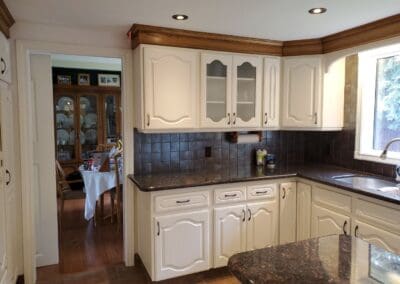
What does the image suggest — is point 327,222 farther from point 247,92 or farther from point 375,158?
point 247,92

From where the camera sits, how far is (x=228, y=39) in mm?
2754

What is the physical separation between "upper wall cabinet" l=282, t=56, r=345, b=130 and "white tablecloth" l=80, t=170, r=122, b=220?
7.56 feet

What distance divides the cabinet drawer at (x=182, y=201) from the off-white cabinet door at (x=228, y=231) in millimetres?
155

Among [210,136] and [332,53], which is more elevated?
[332,53]

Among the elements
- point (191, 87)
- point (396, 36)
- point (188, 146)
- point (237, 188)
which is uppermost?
point (396, 36)

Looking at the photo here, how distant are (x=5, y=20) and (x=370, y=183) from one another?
3.03 meters

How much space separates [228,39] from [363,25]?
3.55 feet

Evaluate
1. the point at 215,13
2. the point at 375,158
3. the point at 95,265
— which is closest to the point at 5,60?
the point at 215,13

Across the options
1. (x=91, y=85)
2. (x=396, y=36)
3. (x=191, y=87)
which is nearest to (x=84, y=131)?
(x=91, y=85)

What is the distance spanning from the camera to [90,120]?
5.68m

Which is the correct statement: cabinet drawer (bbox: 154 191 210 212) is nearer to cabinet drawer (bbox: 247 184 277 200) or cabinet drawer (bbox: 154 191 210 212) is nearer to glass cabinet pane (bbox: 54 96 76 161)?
cabinet drawer (bbox: 247 184 277 200)

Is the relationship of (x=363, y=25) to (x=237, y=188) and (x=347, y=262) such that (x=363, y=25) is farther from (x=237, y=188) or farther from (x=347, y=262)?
(x=347, y=262)

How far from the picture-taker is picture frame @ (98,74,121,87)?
5715 millimetres

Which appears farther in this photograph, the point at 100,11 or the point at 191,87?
the point at 191,87
